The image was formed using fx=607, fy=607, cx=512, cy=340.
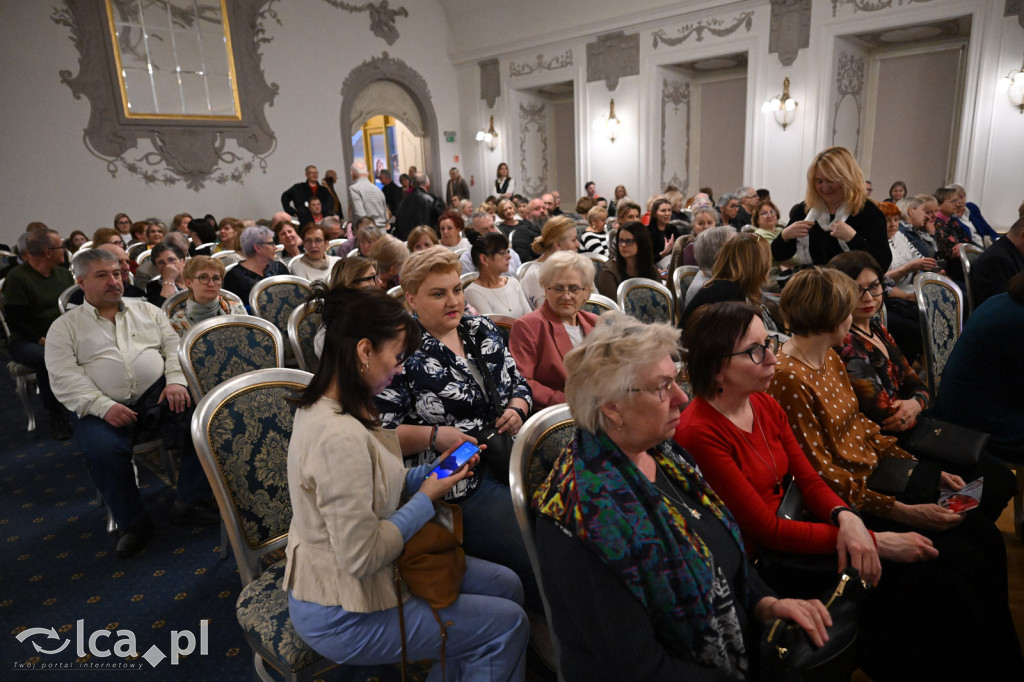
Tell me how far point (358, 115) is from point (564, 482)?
12148mm

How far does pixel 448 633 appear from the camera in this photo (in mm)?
1384

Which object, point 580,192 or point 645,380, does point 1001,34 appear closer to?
point 580,192

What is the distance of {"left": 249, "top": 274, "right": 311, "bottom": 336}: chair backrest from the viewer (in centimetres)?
347

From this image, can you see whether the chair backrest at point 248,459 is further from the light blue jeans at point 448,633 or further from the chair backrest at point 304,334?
the chair backrest at point 304,334

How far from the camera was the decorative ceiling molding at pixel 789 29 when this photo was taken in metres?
8.73

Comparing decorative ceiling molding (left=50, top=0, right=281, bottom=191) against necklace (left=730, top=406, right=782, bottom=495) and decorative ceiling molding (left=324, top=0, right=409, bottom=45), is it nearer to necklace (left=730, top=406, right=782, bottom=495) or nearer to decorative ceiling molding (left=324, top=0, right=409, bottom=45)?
decorative ceiling molding (left=324, top=0, right=409, bottom=45)

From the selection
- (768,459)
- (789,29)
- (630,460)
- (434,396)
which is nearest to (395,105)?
(789,29)

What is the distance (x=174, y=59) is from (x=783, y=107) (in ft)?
30.4

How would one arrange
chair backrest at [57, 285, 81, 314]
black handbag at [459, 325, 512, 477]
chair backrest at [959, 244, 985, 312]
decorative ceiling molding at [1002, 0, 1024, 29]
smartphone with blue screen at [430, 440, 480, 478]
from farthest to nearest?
1. decorative ceiling molding at [1002, 0, 1024, 29]
2. chair backrest at [959, 244, 985, 312]
3. chair backrest at [57, 285, 81, 314]
4. black handbag at [459, 325, 512, 477]
5. smartphone with blue screen at [430, 440, 480, 478]

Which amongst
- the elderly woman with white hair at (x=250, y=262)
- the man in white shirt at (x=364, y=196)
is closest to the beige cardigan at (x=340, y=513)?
the elderly woman with white hair at (x=250, y=262)

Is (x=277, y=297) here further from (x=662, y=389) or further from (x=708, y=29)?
(x=708, y=29)

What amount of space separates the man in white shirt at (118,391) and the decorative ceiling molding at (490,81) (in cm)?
1101

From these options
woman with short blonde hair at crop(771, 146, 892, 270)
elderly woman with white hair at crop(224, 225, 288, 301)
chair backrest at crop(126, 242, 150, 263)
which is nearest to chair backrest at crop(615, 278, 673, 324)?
woman with short blonde hair at crop(771, 146, 892, 270)

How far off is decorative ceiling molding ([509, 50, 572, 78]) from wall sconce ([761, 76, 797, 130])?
3.89m
